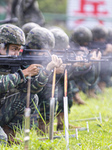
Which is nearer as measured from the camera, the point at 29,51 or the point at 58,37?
the point at 29,51

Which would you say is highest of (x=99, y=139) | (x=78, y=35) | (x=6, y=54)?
(x=78, y=35)

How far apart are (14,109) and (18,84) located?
0.34 metres

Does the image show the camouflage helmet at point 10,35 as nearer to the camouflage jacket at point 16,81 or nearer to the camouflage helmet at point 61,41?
the camouflage jacket at point 16,81

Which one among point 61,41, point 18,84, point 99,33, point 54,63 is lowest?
point 18,84

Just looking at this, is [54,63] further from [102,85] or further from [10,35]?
[102,85]

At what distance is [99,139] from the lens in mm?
3939

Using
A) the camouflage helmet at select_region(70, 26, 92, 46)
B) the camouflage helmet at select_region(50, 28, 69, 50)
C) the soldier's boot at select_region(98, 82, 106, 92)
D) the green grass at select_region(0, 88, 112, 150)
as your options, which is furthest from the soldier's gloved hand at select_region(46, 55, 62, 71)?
the soldier's boot at select_region(98, 82, 106, 92)

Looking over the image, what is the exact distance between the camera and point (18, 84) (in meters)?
4.07

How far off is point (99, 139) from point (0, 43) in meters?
1.87

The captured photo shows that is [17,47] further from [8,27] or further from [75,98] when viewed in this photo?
[75,98]

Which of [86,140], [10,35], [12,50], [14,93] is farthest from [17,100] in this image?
[86,140]

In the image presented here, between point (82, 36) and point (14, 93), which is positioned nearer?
point (14, 93)

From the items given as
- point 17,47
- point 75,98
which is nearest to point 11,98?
→ point 17,47

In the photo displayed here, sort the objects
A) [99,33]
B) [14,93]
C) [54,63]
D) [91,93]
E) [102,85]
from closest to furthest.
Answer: [54,63] < [14,93] < [91,93] < [99,33] < [102,85]
